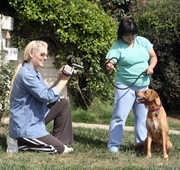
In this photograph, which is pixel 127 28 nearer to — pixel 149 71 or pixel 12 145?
pixel 149 71

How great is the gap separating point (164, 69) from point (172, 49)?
1.93ft

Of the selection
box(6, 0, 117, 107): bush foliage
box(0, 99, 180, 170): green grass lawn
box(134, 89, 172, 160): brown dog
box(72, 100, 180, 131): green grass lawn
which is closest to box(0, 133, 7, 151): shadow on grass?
box(0, 99, 180, 170): green grass lawn

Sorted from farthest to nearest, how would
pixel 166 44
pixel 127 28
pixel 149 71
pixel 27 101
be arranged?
pixel 166 44, pixel 149 71, pixel 127 28, pixel 27 101

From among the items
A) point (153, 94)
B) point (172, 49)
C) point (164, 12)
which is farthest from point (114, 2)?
point (153, 94)

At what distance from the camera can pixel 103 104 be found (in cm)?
702

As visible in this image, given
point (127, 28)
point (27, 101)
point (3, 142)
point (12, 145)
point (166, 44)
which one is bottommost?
point (3, 142)

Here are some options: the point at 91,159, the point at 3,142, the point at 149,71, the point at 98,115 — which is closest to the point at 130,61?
the point at 149,71

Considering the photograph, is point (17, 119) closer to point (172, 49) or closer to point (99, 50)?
point (99, 50)

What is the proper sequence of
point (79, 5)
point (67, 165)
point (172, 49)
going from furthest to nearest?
point (172, 49)
point (79, 5)
point (67, 165)

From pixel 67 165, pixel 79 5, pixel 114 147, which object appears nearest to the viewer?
pixel 67 165

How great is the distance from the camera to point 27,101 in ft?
11.2

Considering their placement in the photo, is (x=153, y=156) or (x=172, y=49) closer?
(x=153, y=156)

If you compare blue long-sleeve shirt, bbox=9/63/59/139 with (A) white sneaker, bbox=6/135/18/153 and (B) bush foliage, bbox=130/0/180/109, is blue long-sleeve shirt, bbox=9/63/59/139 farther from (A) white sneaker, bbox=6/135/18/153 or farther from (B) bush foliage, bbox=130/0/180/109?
(B) bush foliage, bbox=130/0/180/109

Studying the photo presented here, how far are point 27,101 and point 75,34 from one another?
3186mm
